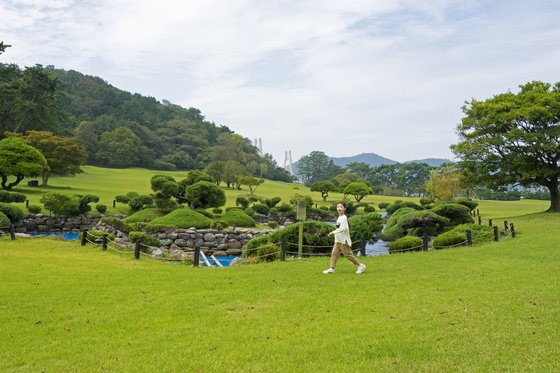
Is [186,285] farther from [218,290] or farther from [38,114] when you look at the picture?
[38,114]

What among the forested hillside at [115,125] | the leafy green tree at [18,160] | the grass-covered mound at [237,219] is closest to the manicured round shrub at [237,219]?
the grass-covered mound at [237,219]

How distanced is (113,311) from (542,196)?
9560 cm

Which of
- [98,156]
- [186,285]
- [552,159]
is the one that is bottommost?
[186,285]

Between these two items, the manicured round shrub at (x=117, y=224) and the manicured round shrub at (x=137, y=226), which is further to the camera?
the manicured round shrub at (x=117, y=224)

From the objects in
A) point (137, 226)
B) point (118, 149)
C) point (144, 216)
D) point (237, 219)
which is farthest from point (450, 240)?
point (118, 149)

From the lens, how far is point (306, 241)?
59.4ft

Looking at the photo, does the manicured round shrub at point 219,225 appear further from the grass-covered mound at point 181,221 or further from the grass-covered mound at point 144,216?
the grass-covered mound at point 144,216

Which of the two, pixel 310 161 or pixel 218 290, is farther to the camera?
pixel 310 161

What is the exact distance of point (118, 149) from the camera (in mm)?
83812

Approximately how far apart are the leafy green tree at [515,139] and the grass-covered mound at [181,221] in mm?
20842

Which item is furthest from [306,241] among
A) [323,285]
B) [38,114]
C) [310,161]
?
[310,161]

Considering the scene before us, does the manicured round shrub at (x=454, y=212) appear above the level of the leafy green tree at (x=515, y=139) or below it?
below

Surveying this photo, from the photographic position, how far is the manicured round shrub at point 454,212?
23.8 m

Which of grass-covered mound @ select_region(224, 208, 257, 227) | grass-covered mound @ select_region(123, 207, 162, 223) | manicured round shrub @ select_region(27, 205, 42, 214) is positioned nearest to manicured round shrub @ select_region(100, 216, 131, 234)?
grass-covered mound @ select_region(123, 207, 162, 223)
